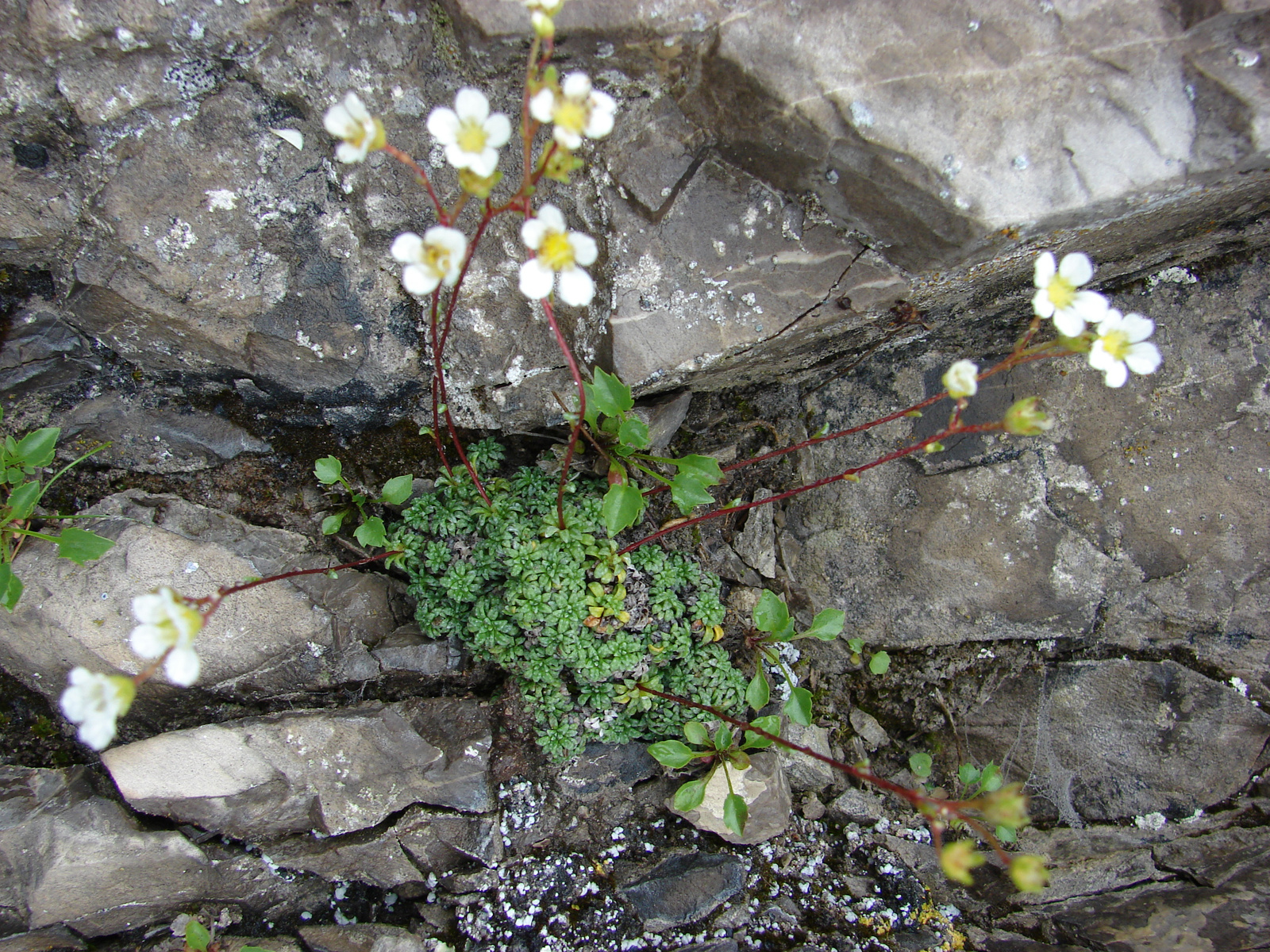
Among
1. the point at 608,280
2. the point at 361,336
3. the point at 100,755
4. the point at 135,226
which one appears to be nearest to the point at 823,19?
the point at 608,280

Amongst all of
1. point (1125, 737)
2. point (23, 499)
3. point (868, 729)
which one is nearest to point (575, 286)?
point (23, 499)

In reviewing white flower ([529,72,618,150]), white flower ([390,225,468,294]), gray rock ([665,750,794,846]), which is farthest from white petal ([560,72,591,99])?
gray rock ([665,750,794,846])

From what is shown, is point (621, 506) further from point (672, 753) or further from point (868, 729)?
point (868, 729)

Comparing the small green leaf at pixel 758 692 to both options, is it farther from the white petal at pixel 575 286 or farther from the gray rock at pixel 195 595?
the white petal at pixel 575 286

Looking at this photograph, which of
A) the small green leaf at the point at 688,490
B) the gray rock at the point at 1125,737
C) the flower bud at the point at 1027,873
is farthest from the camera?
the gray rock at the point at 1125,737

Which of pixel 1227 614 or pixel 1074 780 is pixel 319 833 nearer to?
pixel 1074 780

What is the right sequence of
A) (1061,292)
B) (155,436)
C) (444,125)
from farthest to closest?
(155,436), (1061,292), (444,125)

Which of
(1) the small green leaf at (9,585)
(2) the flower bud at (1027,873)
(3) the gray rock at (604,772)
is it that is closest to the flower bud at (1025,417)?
(2) the flower bud at (1027,873)
